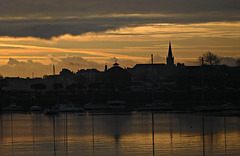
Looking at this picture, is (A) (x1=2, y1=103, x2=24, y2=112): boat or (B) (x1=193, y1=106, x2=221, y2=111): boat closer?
(B) (x1=193, y1=106, x2=221, y2=111): boat

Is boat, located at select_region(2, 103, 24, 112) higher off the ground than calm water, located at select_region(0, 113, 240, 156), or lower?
lower

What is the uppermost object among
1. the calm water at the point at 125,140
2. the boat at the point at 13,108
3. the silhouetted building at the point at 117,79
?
the silhouetted building at the point at 117,79

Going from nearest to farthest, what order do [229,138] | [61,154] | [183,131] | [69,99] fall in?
[61,154] < [229,138] < [183,131] < [69,99]

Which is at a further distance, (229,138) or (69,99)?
(69,99)

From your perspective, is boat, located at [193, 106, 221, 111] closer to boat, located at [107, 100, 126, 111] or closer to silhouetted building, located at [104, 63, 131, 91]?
boat, located at [107, 100, 126, 111]

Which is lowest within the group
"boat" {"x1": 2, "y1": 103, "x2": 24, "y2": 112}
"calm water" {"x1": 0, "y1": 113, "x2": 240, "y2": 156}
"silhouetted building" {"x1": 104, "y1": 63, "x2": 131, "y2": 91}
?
"boat" {"x1": 2, "y1": 103, "x2": 24, "y2": 112}

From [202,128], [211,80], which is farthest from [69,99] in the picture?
[202,128]

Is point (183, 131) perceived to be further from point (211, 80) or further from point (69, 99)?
point (211, 80)

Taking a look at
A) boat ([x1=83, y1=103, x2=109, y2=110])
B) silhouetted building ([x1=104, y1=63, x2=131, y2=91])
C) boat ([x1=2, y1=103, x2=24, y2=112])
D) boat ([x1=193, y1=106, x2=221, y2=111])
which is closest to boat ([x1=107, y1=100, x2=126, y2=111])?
boat ([x1=83, y1=103, x2=109, y2=110])

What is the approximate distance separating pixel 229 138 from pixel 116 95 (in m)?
74.6

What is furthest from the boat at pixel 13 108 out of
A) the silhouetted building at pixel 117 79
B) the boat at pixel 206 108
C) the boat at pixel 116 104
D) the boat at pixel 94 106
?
the boat at pixel 206 108

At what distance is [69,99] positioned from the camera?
118500mm

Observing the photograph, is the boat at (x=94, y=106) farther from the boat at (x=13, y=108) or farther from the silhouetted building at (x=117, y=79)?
the silhouetted building at (x=117, y=79)

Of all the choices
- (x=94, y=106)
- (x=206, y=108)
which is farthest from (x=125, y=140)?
(x=94, y=106)
